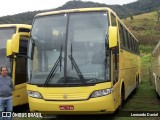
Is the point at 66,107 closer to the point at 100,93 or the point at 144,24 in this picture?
the point at 100,93

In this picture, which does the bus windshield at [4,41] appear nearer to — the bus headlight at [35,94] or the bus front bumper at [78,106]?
the bus headlight at [35,94]

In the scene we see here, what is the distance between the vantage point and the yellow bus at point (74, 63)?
31.7 feet

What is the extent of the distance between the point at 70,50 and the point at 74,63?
43 cm

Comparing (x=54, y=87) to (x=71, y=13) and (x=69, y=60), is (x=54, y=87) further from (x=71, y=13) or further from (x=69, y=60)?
(x=71, y=13)

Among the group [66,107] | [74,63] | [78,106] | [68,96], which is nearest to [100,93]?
[78,106]

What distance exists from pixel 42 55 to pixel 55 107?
1.66 metres

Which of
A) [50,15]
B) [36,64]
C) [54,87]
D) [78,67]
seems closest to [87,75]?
[78,67]

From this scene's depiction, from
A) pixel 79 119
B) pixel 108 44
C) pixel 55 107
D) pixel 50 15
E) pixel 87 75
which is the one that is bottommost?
pixel 79 119

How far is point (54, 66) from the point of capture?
10.0 metres

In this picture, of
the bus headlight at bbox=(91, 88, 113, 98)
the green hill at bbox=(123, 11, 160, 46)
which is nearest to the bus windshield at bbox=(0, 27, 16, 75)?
the bus headlight at bbox=(91, 88, 113, 98)

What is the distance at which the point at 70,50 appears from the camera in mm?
10188

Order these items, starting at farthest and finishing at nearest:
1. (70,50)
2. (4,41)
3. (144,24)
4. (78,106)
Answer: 1. (144,24)
2. (4,41)
3. (70,50)
4. (78,106)

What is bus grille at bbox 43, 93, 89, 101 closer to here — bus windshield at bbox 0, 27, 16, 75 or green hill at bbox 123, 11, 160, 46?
bus windshield at bbox 0, 27, 16, 75

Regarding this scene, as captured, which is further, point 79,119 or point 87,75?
point 79,119
